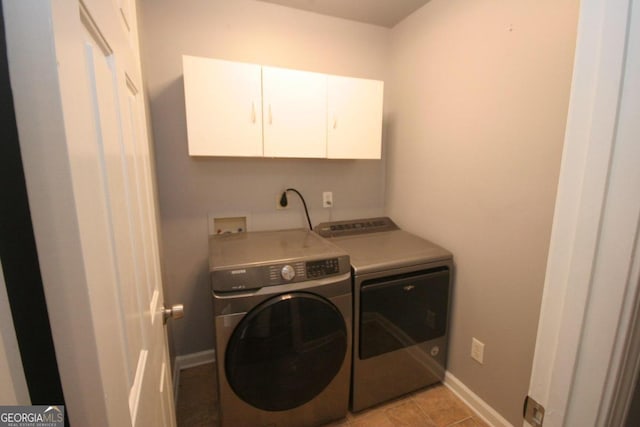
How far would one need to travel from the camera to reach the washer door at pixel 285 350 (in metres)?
1.19

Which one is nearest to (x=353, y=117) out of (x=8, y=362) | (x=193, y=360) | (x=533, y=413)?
(x=533, y=413)

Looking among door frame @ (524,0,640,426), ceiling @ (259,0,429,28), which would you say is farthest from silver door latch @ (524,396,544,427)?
ceiling @ (259,0,429,28)

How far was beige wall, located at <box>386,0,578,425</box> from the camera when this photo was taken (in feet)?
3.81

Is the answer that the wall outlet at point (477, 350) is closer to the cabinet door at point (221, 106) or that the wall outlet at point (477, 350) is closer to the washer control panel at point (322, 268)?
the washer control panel at point (322, 268)

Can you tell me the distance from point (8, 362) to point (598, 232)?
79 cm

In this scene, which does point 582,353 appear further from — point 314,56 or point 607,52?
point 314,56

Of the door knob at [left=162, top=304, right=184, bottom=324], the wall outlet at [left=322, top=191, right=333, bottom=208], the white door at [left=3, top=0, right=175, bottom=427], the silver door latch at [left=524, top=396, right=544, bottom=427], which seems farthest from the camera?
the wall outlet at [left=322, top=191, right=333, bottom=208]

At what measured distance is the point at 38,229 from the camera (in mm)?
244

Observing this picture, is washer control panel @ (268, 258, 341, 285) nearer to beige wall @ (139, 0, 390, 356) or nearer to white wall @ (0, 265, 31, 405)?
beige wall @ (139, 0, 390, 356)

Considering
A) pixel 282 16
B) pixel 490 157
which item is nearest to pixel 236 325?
pixel 490 157

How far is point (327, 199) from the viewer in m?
2.06

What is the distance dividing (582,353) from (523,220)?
3.15 ft

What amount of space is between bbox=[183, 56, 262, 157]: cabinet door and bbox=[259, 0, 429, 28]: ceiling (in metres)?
0.68

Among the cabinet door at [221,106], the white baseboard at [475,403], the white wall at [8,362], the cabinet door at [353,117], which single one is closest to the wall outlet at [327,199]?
the cabinet door at [353,117]
